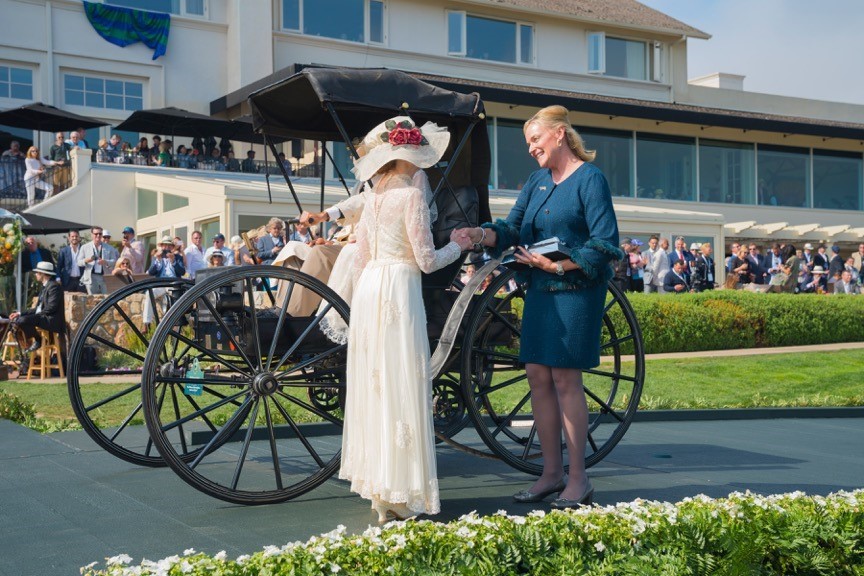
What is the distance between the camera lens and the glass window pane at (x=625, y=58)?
3666cm

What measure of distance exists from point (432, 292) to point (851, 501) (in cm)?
259

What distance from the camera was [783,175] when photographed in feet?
124

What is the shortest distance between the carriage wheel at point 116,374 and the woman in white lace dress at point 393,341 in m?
1.44

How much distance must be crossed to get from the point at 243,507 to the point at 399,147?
6.89 feet

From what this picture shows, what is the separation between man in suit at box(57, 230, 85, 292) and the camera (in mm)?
17391

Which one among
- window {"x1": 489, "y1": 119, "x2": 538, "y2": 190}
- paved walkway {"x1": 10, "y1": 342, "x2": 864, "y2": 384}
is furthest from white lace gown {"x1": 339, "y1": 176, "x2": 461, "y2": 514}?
window {"x1": 489, "y1": 119, "x2": 538, "y2": 190}

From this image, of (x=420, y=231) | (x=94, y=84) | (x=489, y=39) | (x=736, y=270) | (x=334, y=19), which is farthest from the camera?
(x=489, y=39)

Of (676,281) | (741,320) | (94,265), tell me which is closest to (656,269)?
(676,281)

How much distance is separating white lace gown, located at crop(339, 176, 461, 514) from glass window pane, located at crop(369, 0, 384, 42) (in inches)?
1102

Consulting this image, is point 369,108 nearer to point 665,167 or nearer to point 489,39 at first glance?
point 489,39

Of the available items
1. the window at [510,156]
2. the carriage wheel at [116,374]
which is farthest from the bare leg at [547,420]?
the window at [510,156]

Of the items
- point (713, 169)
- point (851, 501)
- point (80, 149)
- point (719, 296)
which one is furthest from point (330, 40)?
point (851, 501)

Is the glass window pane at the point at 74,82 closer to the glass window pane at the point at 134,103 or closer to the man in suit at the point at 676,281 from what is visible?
the glass window pane at the point at 134,103

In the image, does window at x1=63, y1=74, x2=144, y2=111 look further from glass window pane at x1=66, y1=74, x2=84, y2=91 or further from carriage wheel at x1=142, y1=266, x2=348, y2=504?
carriage wheel at x1=142, y1=266, x2=348, y2=504
